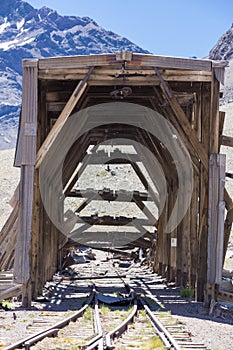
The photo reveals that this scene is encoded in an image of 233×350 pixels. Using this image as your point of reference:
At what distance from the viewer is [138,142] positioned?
2144cm

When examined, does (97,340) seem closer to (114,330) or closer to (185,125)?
(114,330)

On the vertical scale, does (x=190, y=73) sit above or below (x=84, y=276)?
above

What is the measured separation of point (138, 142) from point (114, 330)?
43.6ft

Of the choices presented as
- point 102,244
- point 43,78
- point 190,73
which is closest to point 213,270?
point 190,73

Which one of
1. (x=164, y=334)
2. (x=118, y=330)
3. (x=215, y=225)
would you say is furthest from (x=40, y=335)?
(x=215, y=225)

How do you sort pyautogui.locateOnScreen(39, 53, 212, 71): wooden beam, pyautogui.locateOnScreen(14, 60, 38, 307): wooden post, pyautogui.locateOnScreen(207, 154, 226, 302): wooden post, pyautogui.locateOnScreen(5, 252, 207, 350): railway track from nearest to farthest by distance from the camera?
1. pyautogui.locateOnScreen(5, 252, 207, 350): railway track
2. pyautogui.locateOnScreen(14, 60, 38, 307): wooden post
3. pyautogui.locateOnScreen(207, 154, 226, 302): wooden post
4. pyautogui.locateOnScreen(39, 53, 212, 71): wooden beam

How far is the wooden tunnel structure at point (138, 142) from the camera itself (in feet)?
43.0

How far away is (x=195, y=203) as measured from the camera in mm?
16125

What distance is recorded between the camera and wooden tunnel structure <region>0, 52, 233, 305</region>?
13.1m

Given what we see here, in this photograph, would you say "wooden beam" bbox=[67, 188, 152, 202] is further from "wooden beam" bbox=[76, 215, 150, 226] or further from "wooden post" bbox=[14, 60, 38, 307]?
"wooden post" bbox=[14, 60, 38, 307]

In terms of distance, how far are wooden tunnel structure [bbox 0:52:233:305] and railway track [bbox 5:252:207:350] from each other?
1.72m

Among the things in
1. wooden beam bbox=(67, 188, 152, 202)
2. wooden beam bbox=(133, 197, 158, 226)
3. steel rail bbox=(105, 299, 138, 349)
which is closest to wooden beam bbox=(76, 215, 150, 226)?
wooden beam bbox=(67, 188, 152, 202)

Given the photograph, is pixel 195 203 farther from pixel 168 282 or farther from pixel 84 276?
pixel 84 276

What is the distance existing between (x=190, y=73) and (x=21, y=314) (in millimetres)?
6337
